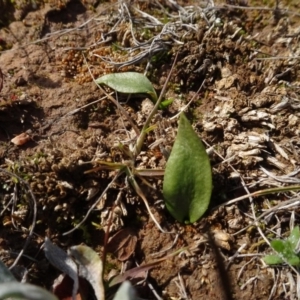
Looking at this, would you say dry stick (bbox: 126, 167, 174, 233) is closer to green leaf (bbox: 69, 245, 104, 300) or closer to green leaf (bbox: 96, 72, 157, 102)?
green leaf (bbox: 69, 245, 104, 300)

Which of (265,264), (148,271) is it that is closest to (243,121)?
(265,264)

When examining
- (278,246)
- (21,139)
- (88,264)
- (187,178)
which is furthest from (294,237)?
A: (21,139)

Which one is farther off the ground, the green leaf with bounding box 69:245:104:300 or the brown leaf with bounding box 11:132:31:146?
the brown leaf with bounding box 11:132:31:146

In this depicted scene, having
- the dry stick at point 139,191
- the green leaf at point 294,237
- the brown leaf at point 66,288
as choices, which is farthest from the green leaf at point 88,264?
the green leaf at point 294,237

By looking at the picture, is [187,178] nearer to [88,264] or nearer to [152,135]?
[152,135]

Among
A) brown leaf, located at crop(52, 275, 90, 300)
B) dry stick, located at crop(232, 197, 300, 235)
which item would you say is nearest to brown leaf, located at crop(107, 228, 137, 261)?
brown leaf, located at crop(52, 275, 90, 300)
